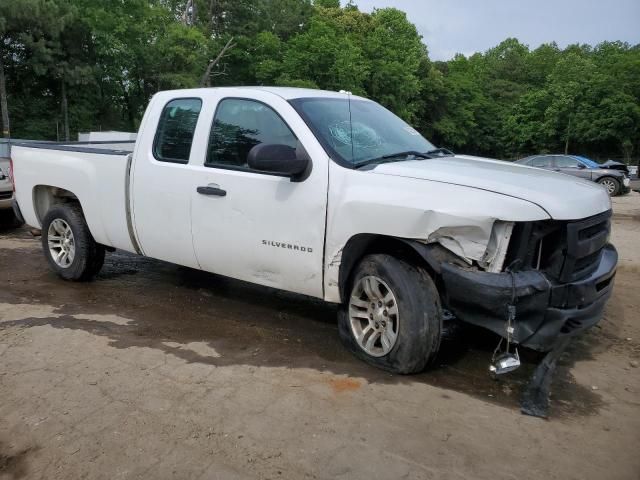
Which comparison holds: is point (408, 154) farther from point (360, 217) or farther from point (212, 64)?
point (212, 64)

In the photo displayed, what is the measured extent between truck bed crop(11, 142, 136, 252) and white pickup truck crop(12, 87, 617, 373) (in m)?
0.02

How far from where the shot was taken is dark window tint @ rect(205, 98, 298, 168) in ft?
14.5

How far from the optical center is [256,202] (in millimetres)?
4379

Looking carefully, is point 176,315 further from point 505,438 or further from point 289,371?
point 505,438

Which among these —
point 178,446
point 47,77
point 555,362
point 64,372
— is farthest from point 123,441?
point 47,77

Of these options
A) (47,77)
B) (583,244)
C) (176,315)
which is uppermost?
(47,77)

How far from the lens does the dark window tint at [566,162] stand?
20.0 meters

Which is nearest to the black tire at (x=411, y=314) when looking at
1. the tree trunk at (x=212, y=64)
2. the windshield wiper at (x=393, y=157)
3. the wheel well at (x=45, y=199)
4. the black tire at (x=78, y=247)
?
the windshield wiper at (x=393, y=157)

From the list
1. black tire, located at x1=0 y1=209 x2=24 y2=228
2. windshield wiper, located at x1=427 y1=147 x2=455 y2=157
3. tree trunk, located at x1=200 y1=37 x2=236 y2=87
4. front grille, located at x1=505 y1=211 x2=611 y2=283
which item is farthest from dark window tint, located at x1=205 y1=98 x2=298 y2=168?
tree trunk, located at x1=200 y1=37 x2=236 y2=87

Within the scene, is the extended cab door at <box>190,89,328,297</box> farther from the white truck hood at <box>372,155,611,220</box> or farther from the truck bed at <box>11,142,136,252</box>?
the truck bed at <box>11,142,136,252</box>

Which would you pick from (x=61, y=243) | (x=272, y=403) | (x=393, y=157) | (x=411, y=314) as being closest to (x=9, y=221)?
(x=61, y=243)

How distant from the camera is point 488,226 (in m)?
3.38

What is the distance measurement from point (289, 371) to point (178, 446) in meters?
1.11

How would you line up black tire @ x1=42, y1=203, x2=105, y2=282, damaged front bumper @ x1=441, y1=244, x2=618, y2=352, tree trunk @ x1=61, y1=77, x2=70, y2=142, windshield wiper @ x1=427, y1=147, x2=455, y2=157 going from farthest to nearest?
tree trunk @ x1=61, y1=77, x2=70, y2=142 → black tire @ x1=42, y1=203, x2=105, y2=282 → windshield wiper @ x1=427, y1=147, x2=455, y2=157 → damaged front bumper @ x1=441, y1=244, x2=618, y2=352
